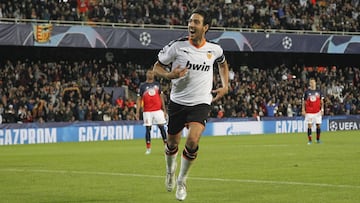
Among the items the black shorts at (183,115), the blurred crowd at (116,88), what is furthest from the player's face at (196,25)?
the blurred crowd at (116,88)

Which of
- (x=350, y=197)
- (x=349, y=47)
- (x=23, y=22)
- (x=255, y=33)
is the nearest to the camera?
(x=350, y=197)

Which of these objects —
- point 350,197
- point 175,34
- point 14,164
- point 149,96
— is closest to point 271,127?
point 175,34

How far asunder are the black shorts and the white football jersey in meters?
0.07

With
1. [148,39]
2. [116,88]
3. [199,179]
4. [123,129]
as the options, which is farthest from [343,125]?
[199,179]

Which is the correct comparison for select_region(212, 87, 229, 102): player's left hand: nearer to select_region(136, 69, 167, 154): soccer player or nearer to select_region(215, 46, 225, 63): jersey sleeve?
select_region(215, 46, 225, 63): jersey sleeve

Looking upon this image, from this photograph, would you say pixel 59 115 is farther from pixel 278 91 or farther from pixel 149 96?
pixel 278 91

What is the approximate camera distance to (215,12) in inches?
1721

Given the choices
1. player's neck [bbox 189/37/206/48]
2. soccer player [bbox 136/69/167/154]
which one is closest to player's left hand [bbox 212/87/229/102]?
player's neck [bbox 189/37/206/48]

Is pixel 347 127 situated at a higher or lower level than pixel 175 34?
lower

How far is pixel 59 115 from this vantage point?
33500mm

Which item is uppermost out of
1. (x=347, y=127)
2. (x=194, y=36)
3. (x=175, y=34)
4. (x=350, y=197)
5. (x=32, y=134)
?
(x=194, y=36)

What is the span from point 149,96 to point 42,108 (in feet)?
38.0

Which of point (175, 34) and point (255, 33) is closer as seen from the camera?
point (175, 34)

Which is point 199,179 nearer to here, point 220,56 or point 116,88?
point 220,56
